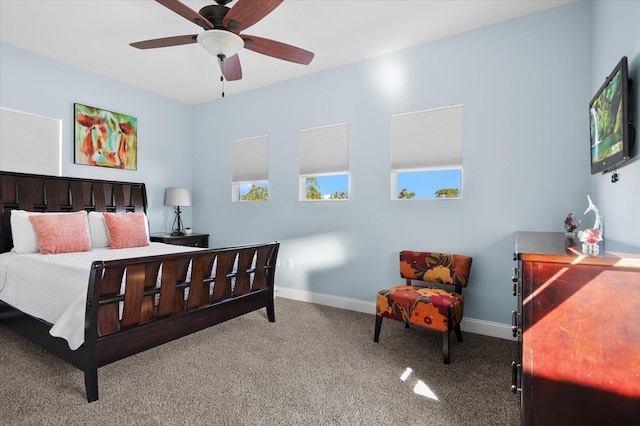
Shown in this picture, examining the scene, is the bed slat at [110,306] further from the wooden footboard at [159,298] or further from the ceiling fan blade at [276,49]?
the ceiling fan blade at [276,49]

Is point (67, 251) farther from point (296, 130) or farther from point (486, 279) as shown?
point (486, 279)

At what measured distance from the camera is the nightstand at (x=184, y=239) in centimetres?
437

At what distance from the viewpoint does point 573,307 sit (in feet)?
4.26

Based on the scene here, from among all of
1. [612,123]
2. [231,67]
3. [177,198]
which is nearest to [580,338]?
[612,123]

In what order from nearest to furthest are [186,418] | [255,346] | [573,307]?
[573,307]
[186,418]
[255,346]

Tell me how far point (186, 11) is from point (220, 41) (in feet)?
0.89

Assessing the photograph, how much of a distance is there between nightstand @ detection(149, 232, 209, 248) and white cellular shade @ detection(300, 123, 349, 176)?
1832 mm

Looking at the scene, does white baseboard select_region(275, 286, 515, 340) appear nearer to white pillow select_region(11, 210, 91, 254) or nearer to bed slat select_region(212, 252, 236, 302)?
bed slat select_region(212, 252, 236, 302)

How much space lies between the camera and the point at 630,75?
5.54ft

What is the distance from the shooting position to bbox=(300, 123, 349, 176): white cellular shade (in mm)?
3875

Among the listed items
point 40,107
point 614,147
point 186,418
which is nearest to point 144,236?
point 40,107

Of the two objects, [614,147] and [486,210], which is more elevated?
[614,147]

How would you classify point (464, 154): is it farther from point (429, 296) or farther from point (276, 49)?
point (276, 49)

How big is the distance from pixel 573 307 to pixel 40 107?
194 inches
